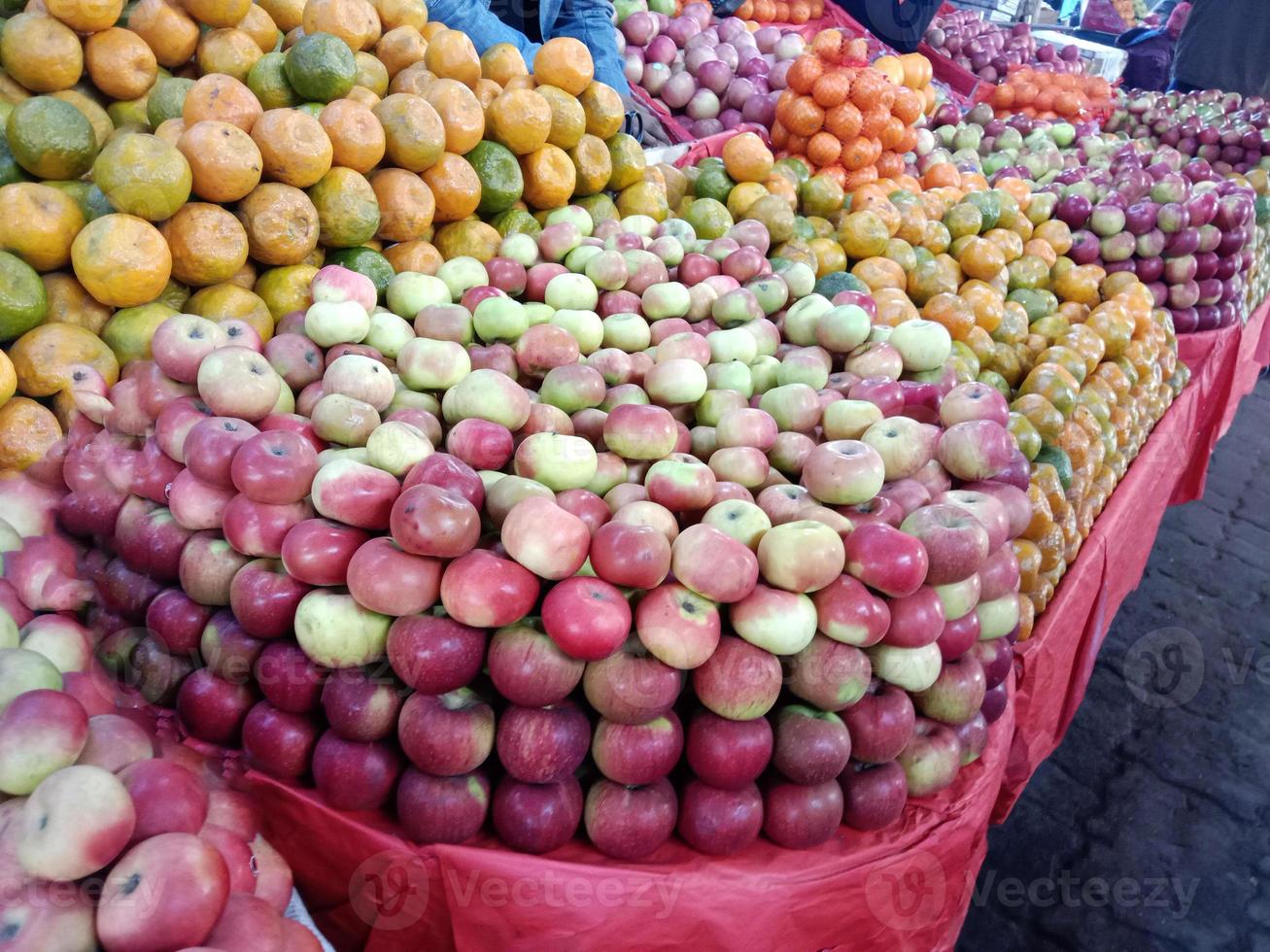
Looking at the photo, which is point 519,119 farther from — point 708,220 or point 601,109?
point 708,220

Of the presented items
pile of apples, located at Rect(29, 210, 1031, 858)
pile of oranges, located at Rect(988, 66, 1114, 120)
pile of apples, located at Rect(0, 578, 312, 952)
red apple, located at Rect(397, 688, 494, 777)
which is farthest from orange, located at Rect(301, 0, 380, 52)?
pile of oranges, located at Rect(988, 66, 1114, 120)

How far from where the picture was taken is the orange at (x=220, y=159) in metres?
1.75

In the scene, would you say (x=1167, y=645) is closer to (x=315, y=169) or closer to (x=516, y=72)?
(x=516, y=72)

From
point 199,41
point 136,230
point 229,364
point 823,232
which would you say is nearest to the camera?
point 229,364

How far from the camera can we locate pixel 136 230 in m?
1.67

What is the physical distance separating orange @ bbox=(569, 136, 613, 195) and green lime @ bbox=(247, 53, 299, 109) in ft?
2.74

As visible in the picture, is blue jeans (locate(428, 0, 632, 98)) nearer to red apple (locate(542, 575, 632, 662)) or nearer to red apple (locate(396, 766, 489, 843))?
red apple (locate(542, 575, 632, 662))

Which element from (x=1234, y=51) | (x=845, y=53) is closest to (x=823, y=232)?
(x=845, y=53)

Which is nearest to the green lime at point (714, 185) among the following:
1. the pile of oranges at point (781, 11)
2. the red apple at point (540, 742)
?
the red apple at point (540, 742)

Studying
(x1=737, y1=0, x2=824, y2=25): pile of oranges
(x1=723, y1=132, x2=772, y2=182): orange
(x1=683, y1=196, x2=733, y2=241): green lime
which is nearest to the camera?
(x1=683, y1=196, x2=733, y2=241): green lime

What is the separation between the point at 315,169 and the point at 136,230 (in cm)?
44

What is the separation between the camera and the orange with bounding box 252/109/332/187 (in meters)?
1.86

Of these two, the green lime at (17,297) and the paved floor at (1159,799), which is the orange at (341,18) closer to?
the green lime at (17,297)

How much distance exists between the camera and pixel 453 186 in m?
2.17
